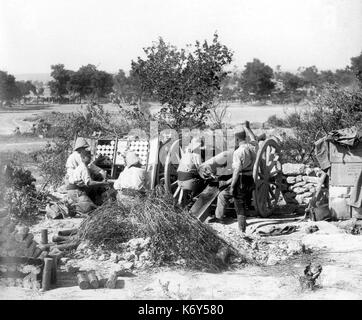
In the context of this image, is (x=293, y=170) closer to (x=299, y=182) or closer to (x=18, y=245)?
(x=299, y=182)

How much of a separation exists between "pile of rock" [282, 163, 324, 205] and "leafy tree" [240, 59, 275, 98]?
5010 cm

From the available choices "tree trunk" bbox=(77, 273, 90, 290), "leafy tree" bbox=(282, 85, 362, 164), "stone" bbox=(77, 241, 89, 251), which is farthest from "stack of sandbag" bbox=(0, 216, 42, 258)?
"leafy tree" bbox=(282, 85, 362, 164)

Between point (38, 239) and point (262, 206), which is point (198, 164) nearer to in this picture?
point (262, 206)

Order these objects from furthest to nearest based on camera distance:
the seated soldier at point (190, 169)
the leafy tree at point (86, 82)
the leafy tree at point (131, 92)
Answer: the leafy tree at point (86, 82) → the leafy tree at point (131, 92) → the seated soldier at point (190, 169)

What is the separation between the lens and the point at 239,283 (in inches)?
294

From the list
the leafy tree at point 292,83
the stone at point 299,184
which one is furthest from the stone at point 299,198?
the leafy tree at point 292,83

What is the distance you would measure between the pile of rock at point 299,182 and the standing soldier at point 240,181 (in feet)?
6.57

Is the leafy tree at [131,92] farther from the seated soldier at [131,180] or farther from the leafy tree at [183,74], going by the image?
the seated soldier at [131,180]

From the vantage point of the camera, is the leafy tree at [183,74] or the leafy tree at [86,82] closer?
the leafy tree at [183,74]

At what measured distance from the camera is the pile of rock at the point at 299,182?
41.1 ft

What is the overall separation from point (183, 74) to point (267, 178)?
3.95 m

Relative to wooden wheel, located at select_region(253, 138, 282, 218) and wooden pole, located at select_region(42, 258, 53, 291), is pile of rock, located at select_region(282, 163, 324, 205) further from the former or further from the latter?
wooden pole, located at select_region(42, 258, 53, 291)

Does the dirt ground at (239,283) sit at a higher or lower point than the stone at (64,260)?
lower
